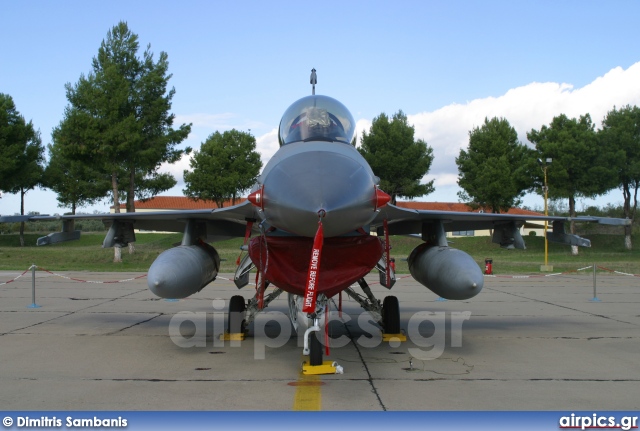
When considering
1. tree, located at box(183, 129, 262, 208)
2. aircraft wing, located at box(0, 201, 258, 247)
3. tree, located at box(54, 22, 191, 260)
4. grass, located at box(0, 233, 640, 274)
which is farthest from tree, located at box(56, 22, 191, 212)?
aircraft wing, located at box(0, 201, 258, 247)

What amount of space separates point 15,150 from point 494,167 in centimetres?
3683

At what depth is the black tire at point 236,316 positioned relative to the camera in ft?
31.0

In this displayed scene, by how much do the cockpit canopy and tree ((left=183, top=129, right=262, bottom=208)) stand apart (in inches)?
1633

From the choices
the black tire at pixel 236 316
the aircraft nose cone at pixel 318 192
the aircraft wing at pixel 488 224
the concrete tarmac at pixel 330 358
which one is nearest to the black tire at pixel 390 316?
the concrete tarmac at pixel 330 358

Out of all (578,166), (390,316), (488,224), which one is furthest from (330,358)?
(578,166)

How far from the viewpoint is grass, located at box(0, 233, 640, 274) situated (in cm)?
2906

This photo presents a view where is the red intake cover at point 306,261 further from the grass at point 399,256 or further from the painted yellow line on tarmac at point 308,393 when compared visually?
the grass at point 399,256

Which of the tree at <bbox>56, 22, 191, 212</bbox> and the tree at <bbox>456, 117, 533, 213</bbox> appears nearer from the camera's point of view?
the tree at <bbox>56, 22, 191, 212</bbox>

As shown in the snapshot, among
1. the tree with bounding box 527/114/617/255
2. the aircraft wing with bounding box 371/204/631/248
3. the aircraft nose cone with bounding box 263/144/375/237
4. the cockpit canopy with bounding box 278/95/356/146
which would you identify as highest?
the tree with bounding box 527/114/617/255

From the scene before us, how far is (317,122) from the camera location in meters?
6.67

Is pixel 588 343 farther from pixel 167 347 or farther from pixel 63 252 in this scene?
pixel 63 252

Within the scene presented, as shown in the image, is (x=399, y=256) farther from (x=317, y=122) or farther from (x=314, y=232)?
(x=314, y=232)

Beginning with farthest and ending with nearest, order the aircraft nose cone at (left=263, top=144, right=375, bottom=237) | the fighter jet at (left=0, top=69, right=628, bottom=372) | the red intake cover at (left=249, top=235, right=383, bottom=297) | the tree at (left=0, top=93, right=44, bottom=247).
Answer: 1. the tree at (left=0, top=93, right=44, bottom=247)
2. the red intake cover at (left=249, top=235, right=383, bottom=297)
3. the fighter jet at (left=0, top=69, right=628, bottom=372)
4. the aircraft nose cone at (left=263, top=144, right=375, bottom=237)

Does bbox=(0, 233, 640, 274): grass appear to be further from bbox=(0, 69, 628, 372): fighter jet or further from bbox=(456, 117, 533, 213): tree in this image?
bbox=(0, 69, 628, 372): fighter jet
